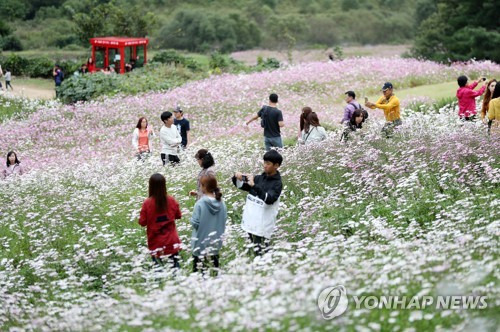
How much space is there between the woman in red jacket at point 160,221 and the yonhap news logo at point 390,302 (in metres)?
2.82

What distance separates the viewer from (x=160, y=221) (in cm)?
818

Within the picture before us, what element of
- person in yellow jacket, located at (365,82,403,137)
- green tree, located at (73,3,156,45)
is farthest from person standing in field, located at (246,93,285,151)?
green tree, located at (73,3,156,45)

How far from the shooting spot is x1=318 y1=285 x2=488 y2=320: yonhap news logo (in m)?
5.39

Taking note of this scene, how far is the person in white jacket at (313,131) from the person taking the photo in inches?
512

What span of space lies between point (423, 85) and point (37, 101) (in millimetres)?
14337

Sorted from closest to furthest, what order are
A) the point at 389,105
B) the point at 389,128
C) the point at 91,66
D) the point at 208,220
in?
the point at 208,220, the point at 389,128, the point at 389,105, the point at 91,66

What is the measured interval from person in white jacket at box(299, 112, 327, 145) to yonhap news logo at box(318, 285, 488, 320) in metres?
7.39

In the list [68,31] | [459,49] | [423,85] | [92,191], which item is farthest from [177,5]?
[92,191]

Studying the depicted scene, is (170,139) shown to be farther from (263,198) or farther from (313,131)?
(263,198)

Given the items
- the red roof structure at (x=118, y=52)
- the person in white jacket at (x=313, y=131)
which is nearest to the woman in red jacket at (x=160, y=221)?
the person in white jacket at (x=313, y=131)

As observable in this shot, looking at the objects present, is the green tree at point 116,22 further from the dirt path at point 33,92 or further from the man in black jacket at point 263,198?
the man in black jacket at point 263,198

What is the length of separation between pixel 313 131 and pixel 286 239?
4.66 m

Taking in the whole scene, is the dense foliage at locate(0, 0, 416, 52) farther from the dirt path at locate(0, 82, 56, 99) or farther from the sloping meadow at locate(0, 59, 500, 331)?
the sloping meadow at locate(0, 59, 500, 331)

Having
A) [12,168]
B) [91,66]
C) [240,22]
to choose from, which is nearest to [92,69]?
[91,66]
